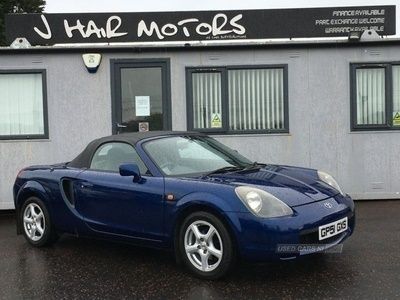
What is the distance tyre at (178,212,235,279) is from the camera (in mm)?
5051

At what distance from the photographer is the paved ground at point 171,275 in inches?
193

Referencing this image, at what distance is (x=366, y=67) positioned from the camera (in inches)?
379

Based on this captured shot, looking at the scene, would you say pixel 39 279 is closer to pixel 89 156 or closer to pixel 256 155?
pixel 89 156

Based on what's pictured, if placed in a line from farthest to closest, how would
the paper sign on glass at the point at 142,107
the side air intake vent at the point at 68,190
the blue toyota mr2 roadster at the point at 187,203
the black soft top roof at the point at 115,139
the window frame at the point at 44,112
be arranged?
the paper sign on glass at the point at 142,107 < the window frame at the point at 44,112 < the side air intake vent at the point at 68,190 < the black soft top roof at the point at 115,139 < the blue toyota mr2 roadster at the point at 187,203

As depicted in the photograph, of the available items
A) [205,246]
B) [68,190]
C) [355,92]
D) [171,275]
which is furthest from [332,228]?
[355,92]

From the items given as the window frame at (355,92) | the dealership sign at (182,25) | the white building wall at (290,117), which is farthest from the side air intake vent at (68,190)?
the window frame at (355,92)

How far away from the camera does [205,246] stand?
5.20m

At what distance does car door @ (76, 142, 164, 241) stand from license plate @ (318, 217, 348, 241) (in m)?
1.50

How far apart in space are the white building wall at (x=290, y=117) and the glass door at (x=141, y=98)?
136 mm

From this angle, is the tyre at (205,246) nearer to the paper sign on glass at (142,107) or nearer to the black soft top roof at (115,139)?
the black soft top roof at (115,139)

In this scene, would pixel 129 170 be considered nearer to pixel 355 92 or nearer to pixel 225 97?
pixel 225 97

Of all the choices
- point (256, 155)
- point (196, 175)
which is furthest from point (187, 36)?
point (196, 175)

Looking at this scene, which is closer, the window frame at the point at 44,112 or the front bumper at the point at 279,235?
the front bumper at the point at 279,235

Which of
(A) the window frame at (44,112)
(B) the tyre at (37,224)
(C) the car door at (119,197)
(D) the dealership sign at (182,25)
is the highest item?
(D) the dealership sign at (182,25)
